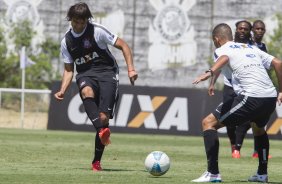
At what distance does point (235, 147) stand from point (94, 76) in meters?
5.41

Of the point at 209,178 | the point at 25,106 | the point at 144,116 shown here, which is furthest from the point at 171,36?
the point at 209,178

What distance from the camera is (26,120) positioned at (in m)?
33.3

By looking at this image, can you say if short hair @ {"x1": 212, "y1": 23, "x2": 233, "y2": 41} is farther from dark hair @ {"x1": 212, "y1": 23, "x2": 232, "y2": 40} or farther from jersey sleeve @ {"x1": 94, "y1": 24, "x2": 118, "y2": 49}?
jersey sleeve @ {"x1": 94, "y1": 24, "x2": 118, "y2": 49}

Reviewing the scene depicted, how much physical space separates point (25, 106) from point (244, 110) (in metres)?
20.4

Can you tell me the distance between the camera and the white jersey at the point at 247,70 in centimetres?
1206

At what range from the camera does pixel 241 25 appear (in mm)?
17359

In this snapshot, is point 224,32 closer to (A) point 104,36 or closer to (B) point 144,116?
(A) point 104,36

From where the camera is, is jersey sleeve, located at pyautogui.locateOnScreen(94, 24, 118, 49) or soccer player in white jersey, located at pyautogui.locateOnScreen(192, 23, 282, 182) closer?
soccer player in white jersey, located at pyautogui.locateOnScreen(192, 23, 282, 182)

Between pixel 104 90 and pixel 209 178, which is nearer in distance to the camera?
pixel 209 178

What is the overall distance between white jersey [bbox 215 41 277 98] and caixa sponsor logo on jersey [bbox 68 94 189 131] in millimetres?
15535

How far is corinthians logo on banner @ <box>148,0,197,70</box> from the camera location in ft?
184

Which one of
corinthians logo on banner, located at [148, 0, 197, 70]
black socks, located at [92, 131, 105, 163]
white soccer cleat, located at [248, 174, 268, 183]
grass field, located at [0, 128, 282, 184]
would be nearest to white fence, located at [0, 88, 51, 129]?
grass field, located at [0, 128, 282, 184]

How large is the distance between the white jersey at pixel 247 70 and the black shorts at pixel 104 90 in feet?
7.01

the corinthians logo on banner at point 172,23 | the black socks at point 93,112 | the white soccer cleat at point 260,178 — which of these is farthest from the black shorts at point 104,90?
the corinthians logo on banner at point 172,23
